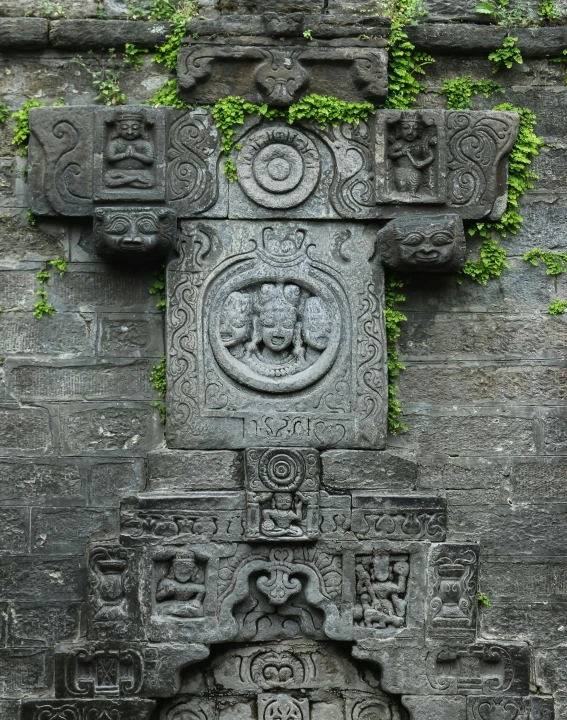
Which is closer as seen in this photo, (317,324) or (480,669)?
(480,669)

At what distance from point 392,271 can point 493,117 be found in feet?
2.99

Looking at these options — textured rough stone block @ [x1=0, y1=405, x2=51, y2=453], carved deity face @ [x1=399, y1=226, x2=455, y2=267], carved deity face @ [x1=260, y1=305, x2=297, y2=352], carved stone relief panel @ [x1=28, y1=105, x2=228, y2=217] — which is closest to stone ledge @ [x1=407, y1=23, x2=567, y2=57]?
carved deity face @ [x1=399, y1=226, x2=455, y2=267]

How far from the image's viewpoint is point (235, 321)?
634 cm

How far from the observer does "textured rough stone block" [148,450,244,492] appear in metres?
6.24

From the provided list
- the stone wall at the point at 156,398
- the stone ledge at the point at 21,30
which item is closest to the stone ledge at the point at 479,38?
the stone wall at the point at 156,398

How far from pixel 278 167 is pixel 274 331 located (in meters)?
0.81

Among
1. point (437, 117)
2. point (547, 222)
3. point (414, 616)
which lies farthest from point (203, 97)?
point (414, 616)

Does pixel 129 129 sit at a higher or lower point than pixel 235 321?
higher

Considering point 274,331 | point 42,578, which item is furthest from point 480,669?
point 42,578

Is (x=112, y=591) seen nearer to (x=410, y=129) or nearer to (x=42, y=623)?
(x=42, y=623)

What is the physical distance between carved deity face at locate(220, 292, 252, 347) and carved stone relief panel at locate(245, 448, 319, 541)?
55 centimetres

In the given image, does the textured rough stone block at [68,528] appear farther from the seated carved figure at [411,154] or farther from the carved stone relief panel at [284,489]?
the seated carved figure at [411,154]

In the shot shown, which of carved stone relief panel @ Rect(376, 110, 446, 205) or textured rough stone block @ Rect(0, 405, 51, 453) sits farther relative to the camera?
carved stone relief panel @ Rect(376, 110, 446, 205)

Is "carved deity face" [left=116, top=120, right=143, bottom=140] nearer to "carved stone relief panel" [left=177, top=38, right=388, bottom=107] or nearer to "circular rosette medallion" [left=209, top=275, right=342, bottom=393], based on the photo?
"carved stone relief panel" [left=177, top=38, right=388, bottom=107]
